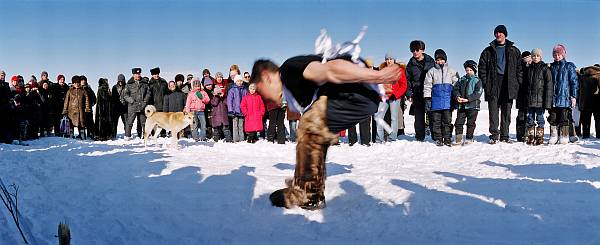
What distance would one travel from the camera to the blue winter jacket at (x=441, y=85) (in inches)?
432

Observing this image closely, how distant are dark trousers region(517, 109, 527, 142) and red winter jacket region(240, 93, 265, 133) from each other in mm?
5822

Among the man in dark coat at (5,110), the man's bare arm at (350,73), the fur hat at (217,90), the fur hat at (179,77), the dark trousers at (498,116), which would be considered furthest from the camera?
the fur hat at (179,77)

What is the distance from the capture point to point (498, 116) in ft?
36.2

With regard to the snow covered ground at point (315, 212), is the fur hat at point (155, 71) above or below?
above

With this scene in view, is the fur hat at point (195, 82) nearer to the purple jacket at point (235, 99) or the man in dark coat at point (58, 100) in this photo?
the purple jacket at point (235, 99)

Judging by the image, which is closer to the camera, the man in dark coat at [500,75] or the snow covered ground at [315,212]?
the snow covered ground at [315,212]

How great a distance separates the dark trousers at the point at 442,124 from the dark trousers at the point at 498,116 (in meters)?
0.81

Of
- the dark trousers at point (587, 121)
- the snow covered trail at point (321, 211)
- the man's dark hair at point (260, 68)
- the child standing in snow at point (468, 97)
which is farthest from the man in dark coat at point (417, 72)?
the man's dark hair at point (260, 68)

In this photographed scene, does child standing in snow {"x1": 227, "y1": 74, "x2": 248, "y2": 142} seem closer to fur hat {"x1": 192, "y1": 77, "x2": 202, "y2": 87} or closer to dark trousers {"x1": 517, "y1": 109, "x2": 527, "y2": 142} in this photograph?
fur hat {"x1": 192, "y1": 77, "x2": 202, "y2": 87}

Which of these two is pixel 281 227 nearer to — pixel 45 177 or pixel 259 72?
pixel 259 72

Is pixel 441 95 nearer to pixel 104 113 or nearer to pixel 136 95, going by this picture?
pixel 136 95

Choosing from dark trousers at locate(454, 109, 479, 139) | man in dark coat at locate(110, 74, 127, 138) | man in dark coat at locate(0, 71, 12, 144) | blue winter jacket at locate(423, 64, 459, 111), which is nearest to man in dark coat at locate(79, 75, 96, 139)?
man in dark coat at locate(110, 74, 127, 138)

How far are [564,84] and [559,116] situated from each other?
67 cm

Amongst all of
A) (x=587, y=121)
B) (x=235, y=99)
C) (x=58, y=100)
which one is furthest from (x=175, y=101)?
(x=587, y=121)
